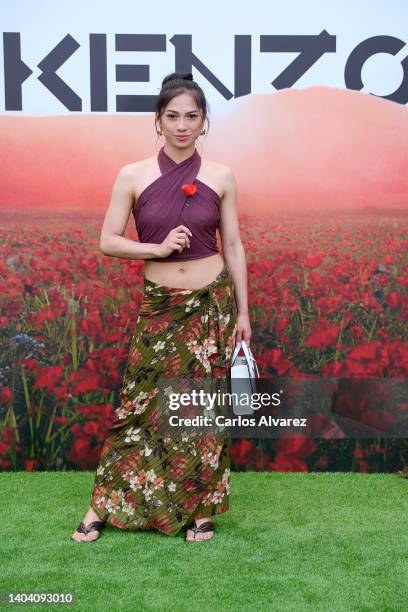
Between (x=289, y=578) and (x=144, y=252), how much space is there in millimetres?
1160

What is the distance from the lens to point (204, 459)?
2.72 metres

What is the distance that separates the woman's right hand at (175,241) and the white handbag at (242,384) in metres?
0.46

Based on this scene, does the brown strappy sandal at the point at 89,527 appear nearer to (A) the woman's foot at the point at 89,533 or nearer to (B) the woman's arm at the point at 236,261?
(A) the woman's foot at the point at 89,533

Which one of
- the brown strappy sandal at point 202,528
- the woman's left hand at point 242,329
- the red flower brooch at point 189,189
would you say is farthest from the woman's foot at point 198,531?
the red flower brooch at point 189,189

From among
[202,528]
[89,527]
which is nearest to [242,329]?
[202,528]

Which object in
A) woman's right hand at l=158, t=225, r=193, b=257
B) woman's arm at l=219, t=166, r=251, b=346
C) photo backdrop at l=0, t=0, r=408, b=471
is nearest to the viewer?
woman's right hand at l=158, t=225, r=193, b=257

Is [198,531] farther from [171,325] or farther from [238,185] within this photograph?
[238,185]

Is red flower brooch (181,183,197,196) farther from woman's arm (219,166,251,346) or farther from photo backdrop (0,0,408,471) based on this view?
photo backdrop (0,0,408,471)

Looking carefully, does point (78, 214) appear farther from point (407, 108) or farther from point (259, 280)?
point (407, 108)

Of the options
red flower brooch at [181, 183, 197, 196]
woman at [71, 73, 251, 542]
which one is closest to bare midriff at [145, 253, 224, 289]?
woman at [71, 73, 251, 542]

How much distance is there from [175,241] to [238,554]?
42.2 inches

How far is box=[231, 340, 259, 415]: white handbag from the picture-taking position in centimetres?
270

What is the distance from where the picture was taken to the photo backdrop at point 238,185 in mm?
3449

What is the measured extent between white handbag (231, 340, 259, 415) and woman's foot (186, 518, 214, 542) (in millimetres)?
413
